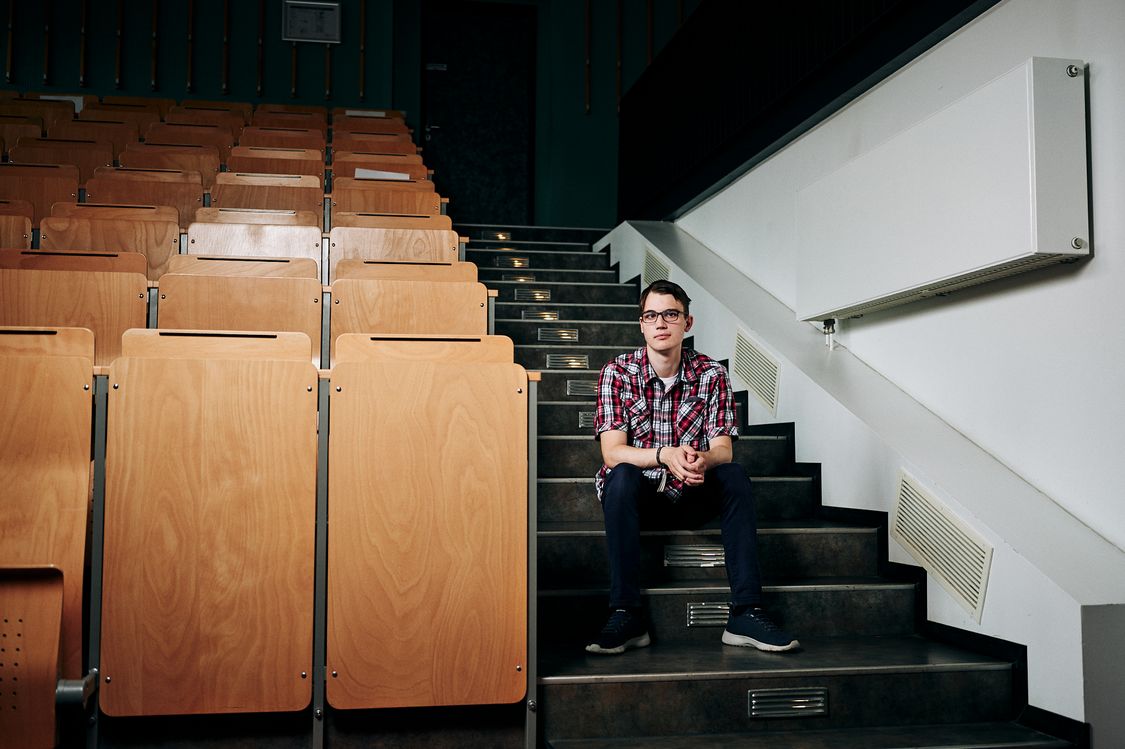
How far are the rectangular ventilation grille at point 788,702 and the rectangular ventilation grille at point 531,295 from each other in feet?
7.10

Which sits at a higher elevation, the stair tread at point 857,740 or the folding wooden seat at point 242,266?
the folding wooden seat at point 242,266

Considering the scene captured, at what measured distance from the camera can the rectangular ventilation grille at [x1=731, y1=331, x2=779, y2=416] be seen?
282 centimetres

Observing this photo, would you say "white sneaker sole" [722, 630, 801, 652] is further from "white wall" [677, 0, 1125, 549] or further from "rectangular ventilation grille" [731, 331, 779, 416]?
"rectangular ventilation grille" [731, 331, 779, 416]

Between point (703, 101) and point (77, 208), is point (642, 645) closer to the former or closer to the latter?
point (77, 208)

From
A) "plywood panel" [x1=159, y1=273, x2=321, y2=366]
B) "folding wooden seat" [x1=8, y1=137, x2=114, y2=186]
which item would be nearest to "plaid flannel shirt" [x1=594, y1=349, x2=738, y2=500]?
"plywood panel" [x1=159, y1=273, x2=321, y2=366]

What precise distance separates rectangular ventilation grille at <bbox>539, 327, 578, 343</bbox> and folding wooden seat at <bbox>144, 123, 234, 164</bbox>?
1835 millimetres

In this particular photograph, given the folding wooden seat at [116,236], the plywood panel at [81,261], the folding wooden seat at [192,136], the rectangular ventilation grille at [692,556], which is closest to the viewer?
the rectangular ventilation grille at [692,556]

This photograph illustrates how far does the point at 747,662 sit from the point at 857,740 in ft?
0.77

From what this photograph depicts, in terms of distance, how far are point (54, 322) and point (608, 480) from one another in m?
1.31

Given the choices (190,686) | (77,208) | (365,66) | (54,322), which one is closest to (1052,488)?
(190,686)

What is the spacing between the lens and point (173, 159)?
3785mm

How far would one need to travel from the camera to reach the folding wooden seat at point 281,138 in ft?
14.2

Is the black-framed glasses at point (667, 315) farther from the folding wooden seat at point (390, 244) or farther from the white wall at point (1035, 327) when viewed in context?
the folding wooden seat at point (390, 244)

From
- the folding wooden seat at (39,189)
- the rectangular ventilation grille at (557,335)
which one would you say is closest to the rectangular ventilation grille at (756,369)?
the rectangular ventilation grille at (557,335)
